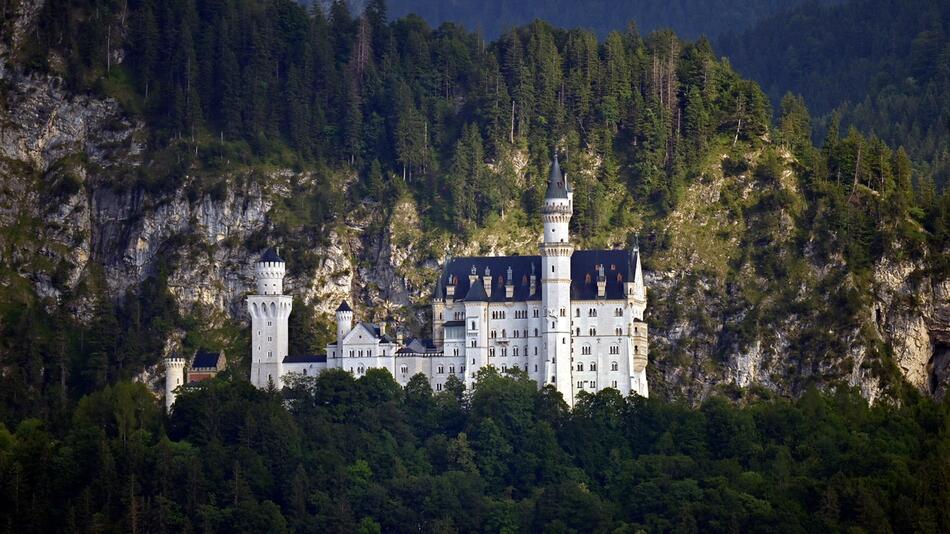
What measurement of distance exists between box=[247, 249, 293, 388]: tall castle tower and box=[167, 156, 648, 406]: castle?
0.22 ft

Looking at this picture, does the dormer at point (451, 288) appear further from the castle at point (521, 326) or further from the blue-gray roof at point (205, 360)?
the blue-gray roof at point (205, 360)

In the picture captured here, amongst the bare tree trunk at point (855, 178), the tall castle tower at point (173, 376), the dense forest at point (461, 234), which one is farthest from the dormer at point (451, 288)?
the bare tree trunk at point (855, 178)

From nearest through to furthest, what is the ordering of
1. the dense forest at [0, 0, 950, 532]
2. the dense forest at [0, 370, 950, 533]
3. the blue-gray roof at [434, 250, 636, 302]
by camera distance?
the dense forest at [0, 370, 950, 533] < the dense forest at [0, 0, 950, 532] < the blue-gray roof at [434, 250, 636, 302]

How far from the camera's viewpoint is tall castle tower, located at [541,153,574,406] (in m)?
150

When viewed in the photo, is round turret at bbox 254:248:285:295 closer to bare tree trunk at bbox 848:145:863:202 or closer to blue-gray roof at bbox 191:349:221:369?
blue-gray roof at bbox 191:349:221:369

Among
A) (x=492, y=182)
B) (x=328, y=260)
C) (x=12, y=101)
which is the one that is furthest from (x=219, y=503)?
(x=12, y=101)

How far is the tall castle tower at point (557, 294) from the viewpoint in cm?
14988

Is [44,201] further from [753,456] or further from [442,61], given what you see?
[753,456]

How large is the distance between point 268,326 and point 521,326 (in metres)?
16.9

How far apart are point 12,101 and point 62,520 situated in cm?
4391

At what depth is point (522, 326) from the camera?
152 m

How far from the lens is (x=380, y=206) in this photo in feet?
556

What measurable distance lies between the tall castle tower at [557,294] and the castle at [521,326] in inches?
2.5

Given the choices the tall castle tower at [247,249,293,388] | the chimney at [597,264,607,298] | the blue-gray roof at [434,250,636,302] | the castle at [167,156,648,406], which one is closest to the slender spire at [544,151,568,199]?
the castle at [167,156,648,406]
